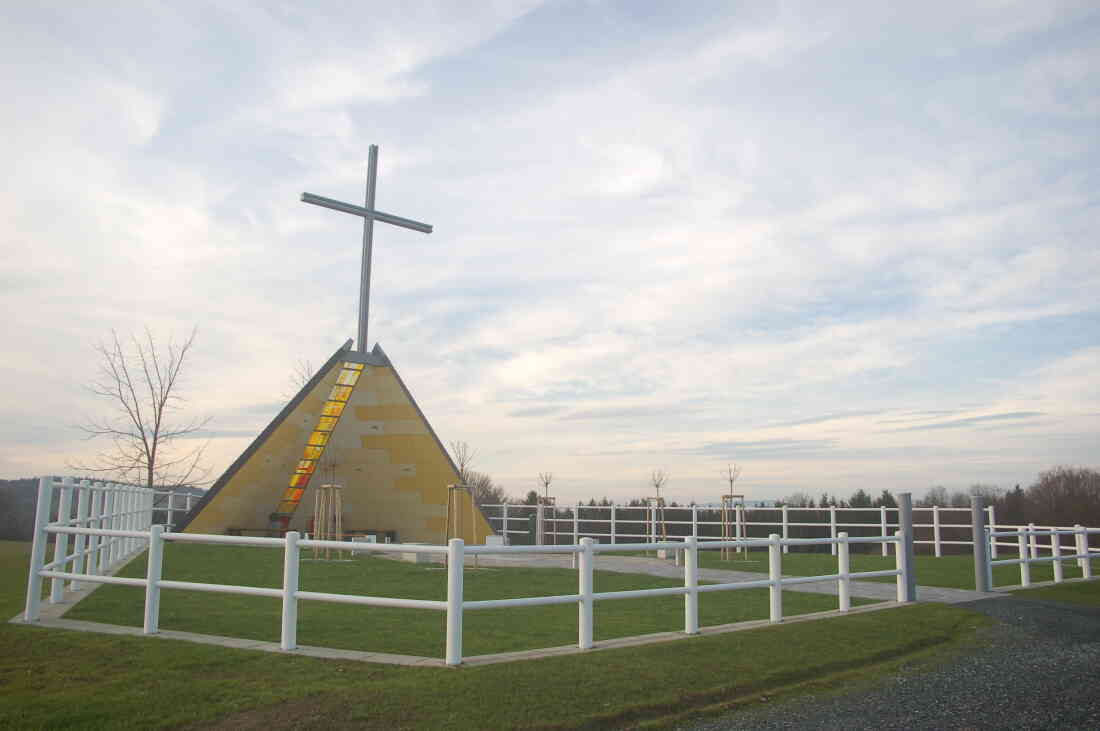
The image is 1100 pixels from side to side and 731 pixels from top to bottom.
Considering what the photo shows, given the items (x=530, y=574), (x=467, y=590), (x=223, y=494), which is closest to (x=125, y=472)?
(x=223, y=494)

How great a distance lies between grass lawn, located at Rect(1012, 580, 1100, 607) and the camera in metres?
12.5

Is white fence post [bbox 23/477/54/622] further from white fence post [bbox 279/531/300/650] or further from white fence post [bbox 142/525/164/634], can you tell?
white fence post [bbox 279/531/300/650]

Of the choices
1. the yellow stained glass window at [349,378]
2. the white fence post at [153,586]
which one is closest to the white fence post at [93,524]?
the white fence post at [153,586]

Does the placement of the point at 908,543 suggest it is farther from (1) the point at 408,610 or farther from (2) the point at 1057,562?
(1) the point at 408,610

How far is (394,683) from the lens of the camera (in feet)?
20.8

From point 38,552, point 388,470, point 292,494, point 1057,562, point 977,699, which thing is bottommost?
point 977,699

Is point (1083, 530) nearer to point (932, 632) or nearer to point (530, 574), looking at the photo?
point (932, 632)

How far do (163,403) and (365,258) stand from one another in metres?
11.0

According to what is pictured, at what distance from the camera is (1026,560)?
14133mm

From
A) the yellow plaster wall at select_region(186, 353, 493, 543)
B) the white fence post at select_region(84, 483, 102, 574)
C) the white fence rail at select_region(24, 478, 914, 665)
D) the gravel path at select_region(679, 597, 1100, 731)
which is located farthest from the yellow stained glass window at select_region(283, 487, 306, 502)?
the gravel path at select_region(679, 597, 1100, 731)

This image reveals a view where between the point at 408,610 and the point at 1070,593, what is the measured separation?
33.4ft

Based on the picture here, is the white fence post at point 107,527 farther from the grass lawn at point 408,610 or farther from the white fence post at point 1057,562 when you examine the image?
the white fence post at point 1057,562

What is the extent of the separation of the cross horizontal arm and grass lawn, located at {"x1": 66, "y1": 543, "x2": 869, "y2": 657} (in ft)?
33.8

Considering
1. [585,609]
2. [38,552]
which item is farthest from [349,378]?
[585,609]
